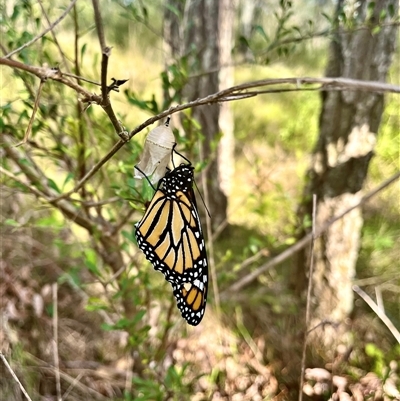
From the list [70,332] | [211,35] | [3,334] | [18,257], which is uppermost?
[211,35]

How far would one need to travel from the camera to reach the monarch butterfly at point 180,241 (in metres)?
1.08

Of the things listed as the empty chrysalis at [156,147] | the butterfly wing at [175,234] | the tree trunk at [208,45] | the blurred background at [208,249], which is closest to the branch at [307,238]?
the blurred background at [208,249]

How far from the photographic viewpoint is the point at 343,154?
1.84 m

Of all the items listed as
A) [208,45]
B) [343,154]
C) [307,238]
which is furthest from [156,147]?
[208,45]

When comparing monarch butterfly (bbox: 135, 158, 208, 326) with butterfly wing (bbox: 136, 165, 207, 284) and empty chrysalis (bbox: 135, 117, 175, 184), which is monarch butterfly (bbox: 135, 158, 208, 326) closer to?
butterfly wing (bbox: 136, 165, 207, 284)

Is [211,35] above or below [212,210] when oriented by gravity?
above

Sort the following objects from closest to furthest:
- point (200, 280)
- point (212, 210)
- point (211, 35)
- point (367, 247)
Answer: point (200, 280) < point (211, 35) < point (367, 247) < point (212, 210)

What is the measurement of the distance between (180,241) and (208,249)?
1.67 ft

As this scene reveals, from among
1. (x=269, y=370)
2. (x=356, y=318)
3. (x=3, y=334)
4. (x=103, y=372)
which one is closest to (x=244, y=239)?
(x=356, y=318)

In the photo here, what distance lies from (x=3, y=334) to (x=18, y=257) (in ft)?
2.18

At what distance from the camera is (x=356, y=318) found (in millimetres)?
2383

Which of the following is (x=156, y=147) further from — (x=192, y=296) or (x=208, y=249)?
(x=208, y=249)

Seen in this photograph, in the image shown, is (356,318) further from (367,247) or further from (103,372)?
(103,372)

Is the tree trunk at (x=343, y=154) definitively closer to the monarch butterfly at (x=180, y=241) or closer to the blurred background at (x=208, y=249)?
the blurred background at (x=208, y=249)
